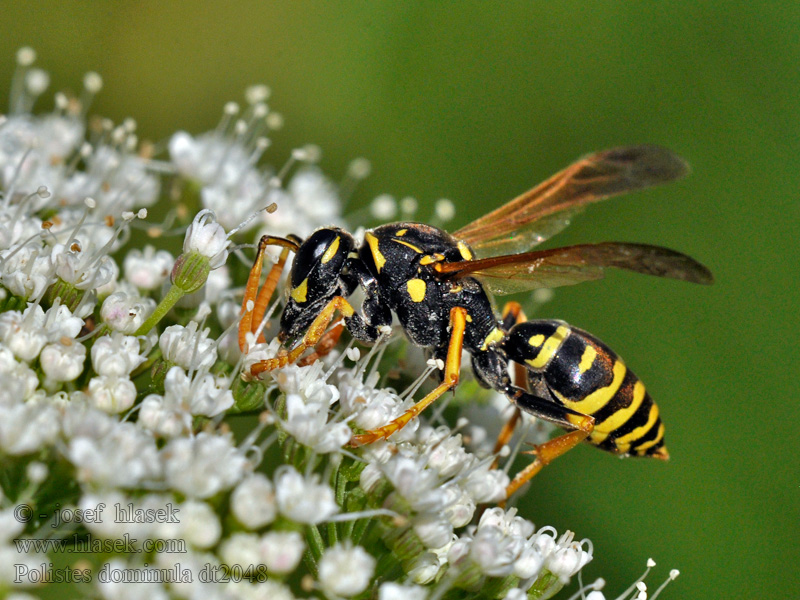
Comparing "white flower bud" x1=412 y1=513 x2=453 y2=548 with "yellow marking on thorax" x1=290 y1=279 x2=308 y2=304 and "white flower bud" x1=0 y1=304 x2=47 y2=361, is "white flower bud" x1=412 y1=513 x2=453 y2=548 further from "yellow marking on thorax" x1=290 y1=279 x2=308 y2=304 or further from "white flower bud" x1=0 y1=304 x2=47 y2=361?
"white flower bud" x1=0 y1=304 x2=47 y2=361

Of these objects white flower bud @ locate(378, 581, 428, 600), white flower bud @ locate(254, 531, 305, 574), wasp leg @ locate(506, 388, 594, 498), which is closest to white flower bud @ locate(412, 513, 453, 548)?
white flower bud @ locate(378, 581, 428, 600)

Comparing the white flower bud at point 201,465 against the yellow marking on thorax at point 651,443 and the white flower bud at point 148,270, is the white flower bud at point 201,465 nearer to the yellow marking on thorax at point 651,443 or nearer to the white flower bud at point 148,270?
the white flower bud at point 148,270

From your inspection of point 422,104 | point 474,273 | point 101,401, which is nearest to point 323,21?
point 422,104

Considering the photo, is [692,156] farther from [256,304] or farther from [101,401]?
[101,401]

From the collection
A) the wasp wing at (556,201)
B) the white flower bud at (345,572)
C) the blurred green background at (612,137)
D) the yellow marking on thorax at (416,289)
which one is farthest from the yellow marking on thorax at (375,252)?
the blurred green background at (612,137)

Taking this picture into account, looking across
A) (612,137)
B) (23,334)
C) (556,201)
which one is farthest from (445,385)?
(612,137)
